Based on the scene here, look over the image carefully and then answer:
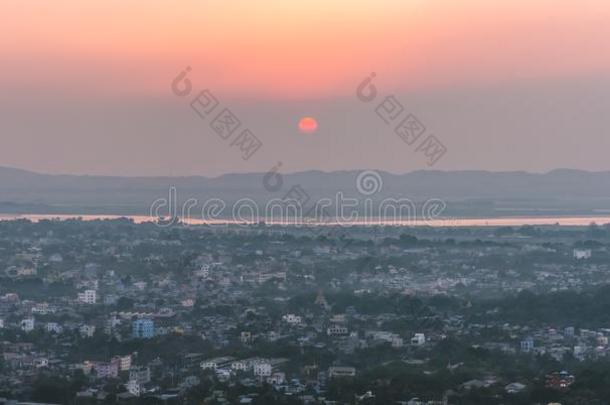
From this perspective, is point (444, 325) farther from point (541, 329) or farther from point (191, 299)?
point (191, 299)

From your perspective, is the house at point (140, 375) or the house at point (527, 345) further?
the house at point (527, 345)

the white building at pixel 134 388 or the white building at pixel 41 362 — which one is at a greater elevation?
the white building at pixel 41 362

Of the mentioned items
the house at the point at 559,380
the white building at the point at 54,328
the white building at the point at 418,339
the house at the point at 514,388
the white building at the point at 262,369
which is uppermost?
the white building at the point at 54,328

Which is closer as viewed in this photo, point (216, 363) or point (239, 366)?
point (239, 366)

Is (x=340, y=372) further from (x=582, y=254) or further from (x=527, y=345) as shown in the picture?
(x=582, y=254)

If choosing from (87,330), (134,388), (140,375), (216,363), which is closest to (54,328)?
(87,330)

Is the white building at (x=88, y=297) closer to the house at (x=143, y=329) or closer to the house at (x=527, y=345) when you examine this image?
the house at (x=143, y=329)

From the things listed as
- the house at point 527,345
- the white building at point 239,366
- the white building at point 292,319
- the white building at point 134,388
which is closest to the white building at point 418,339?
the house at point 527,345

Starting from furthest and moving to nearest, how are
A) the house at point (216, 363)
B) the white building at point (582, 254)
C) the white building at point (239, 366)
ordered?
the white building at point (582, 254) → the house at point (216, 363) → the white building at point (239, 366)

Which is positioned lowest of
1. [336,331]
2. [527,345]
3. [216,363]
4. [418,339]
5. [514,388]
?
[514,388]
